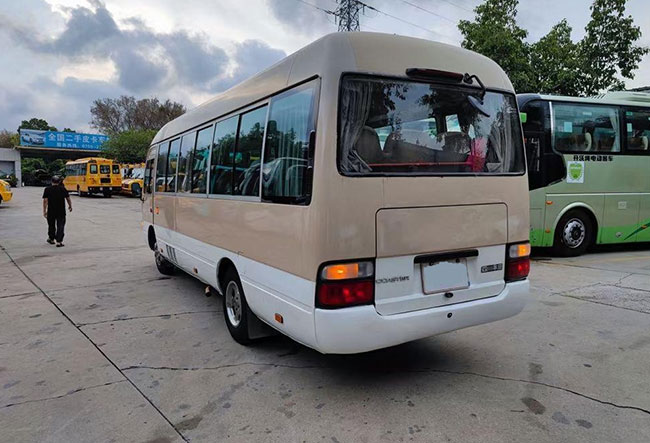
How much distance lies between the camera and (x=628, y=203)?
29.9ft

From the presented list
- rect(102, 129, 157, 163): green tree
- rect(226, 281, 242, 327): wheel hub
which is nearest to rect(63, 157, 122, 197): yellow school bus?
rect(102, 129, 157, 163): green tree

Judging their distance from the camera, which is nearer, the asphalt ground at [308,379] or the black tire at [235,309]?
the asphalt ground at [308,379]

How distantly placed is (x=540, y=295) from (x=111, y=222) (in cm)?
1487

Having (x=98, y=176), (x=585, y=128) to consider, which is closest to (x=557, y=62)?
(x=585, y=128)

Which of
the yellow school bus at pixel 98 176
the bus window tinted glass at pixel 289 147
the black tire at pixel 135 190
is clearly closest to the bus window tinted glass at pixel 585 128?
the bus window tinted glass at pixel 289 147

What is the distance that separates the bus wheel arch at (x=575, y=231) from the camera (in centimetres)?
885

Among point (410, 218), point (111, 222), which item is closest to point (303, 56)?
point (410, 218)

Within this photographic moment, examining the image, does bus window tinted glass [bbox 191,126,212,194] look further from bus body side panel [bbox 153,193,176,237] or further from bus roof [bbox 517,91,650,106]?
bus roof [bbox 517,91,650,106]

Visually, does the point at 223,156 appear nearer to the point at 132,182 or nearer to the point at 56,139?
the point at 132,182

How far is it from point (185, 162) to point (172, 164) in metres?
0.72

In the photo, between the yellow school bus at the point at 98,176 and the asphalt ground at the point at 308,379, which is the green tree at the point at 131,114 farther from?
the asphalt ground at the point at 308,379

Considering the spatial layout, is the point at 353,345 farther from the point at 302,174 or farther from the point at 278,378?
the point at 302,174

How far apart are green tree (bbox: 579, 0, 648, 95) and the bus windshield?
14.7m

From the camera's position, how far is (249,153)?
4008mm
